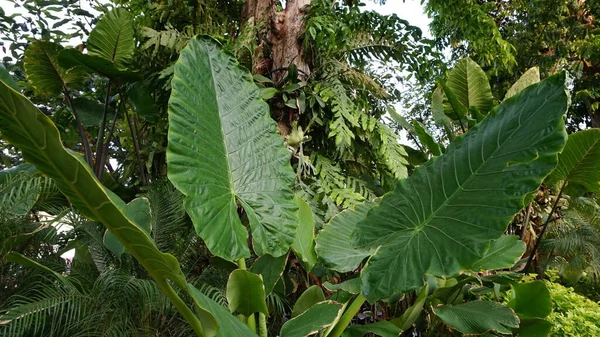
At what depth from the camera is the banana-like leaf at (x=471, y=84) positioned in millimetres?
2734

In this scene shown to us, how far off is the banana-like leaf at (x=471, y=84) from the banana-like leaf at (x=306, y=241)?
143 centimetres

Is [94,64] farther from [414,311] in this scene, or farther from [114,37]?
[414,311]

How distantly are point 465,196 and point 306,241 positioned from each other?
0.74 metres

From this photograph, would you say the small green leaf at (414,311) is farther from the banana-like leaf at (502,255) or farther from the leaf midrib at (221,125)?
the leaf midrib at (221,125)

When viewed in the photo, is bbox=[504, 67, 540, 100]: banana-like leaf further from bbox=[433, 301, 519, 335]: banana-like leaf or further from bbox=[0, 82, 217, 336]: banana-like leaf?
bbox=[0, 82, 217, 336]: banana-like leaf

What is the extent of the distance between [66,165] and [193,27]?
2221mm

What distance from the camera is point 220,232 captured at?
1256mm

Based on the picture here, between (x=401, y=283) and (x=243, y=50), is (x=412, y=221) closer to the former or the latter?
(x=401, y=283)

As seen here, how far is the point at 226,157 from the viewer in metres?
1.42

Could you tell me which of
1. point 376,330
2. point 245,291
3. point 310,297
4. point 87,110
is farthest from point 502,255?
point 87,110

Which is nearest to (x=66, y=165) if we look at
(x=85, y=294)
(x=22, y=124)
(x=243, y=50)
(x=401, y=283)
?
(x=22, y=124)

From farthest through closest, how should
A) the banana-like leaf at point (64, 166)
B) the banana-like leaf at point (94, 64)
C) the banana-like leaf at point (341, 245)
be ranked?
1. the banana-like leaf at point (94, 64)
2. the banana-like leaf at point (341, 245)
3. the banana-like leaf at point (64, 166)

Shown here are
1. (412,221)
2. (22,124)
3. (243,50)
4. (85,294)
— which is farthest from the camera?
(243,50)

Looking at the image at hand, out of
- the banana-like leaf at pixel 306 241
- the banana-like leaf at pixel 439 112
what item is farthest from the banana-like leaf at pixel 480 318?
the banana-like leaf at pixel 439 112
